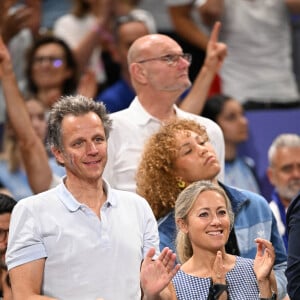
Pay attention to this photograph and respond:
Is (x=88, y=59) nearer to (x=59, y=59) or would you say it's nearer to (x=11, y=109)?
(x=59, y=59)

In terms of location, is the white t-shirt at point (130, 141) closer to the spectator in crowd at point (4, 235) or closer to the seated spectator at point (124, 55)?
the spectator in crowd at point (4, 235)

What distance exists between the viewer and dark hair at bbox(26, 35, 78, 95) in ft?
23.5

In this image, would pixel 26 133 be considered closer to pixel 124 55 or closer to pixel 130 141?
pixel 130 141

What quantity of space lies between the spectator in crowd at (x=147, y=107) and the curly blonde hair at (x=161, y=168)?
28 centimetres

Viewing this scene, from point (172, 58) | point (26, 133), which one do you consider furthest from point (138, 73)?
point (26, 133)

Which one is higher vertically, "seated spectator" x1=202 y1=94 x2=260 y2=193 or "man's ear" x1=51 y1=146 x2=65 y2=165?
"man's ear" x1=51 y1=146 x2=65 y2=165

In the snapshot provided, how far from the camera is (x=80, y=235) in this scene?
4098 mm

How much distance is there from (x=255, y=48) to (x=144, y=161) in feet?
9.50

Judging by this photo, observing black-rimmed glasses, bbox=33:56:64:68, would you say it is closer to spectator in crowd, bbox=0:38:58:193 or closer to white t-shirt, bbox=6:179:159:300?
spectator in crowd, bbox=0:38:58:193

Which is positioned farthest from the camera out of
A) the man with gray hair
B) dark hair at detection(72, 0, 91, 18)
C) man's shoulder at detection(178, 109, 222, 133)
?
dark hair at detection(72, 0, 91, 18)

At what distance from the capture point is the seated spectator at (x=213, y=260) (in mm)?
4320

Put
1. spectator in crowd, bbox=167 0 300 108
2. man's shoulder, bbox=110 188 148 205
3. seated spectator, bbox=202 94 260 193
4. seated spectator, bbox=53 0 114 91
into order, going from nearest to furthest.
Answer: man's shoulder, bbox=110 188 148 205 → seated spectator, bbox=202 94 260 193 → spectator in crowd, bbox=167 0 300 108 → seated spectator, bbox=53 0 114 91

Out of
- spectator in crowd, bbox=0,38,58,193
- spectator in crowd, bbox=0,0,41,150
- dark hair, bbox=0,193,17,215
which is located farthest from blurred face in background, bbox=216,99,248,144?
dark hair, bbox=0,193,17,215

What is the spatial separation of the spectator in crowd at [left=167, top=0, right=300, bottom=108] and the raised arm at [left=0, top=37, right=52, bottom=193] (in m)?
2.32
